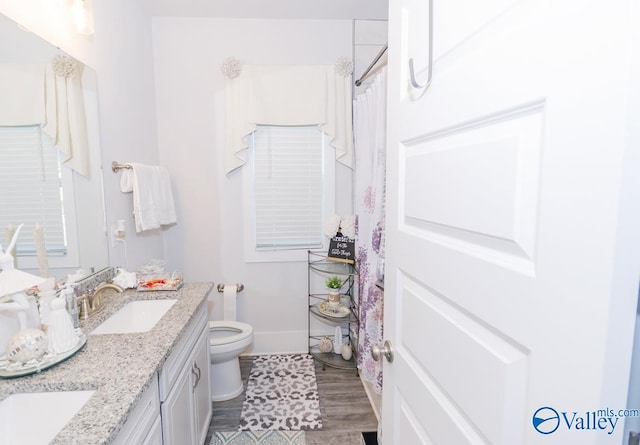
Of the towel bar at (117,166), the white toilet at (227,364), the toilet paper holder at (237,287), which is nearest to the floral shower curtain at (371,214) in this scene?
the white toilet at (227,364)

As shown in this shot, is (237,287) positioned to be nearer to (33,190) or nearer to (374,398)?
(374,398)

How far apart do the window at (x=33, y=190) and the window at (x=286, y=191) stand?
134cm

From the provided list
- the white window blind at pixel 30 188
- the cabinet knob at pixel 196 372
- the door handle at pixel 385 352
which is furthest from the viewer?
the cabinet knob at pixel 196 372

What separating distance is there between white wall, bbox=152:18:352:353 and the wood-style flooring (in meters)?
0.53

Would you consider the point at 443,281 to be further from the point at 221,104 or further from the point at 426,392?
the point at 221,104

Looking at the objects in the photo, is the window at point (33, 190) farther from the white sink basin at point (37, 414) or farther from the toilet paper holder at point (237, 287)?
the toilet paper holder at point (237, 287)

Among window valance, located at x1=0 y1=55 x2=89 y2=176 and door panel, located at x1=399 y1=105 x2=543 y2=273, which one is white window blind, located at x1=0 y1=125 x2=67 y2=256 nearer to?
window valance, located at x1=0 y1=55 x2=89 y2=176

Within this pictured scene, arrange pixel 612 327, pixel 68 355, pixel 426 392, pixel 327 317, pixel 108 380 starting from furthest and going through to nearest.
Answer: pixel 327 317 < pixel 68 355 < pixel 108 380 < pixel 426 392 < pixel 612 327

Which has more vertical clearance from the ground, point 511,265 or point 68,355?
point 511,265

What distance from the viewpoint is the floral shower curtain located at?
1.77 m

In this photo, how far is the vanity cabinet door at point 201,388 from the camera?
1624 mm

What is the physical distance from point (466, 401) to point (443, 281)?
22 cm

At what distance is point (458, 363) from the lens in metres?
0.64

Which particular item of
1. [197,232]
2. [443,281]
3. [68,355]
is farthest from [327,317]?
[443,281]
